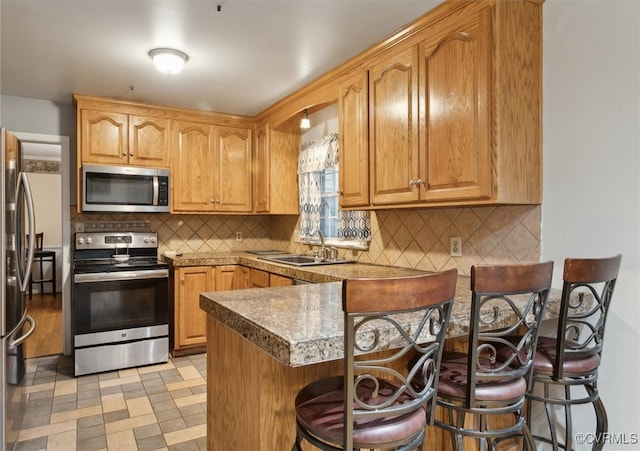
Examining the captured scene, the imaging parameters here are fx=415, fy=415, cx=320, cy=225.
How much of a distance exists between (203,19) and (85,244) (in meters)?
2.45

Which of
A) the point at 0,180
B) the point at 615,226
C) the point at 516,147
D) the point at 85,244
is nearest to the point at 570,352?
the point at 615,226

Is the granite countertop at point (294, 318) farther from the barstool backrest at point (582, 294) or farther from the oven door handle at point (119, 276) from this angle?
the oven door handle at point (119, 276)

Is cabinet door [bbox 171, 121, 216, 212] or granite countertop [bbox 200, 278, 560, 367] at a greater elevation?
cabinet door [bbox 171, 121, 216, 212]

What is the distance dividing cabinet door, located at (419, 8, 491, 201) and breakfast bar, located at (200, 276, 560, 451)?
598mm

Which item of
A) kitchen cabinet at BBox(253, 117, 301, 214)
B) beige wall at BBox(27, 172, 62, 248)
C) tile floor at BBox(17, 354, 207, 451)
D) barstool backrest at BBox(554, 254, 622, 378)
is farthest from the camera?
beige wall at BBox(27, 172, 62, 248)

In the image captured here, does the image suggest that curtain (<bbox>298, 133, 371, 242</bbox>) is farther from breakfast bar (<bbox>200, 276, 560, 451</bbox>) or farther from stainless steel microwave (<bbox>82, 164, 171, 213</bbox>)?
breakfast bar (<bbox>200, 276, 560, 451</bbox>)

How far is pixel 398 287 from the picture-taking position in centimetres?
100

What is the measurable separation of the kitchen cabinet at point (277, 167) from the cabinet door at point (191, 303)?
895 mm

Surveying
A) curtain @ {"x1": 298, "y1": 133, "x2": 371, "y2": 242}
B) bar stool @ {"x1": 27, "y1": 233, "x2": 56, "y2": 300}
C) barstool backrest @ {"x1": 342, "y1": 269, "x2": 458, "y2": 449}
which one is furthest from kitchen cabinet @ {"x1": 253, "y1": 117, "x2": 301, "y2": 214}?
bar stool @ {"x1": 27, "y1": 233, "x2": 56, "y2": 300}

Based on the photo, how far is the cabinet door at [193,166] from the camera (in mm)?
3959

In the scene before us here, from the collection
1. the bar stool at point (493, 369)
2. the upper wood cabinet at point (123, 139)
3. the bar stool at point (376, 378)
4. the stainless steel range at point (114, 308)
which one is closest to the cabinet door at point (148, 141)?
the upper wood cabinet at point (123, 139)

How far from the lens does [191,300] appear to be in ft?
12.4

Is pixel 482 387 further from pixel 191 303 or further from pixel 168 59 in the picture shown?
pixel 191 303

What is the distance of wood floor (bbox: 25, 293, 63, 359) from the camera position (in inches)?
156
